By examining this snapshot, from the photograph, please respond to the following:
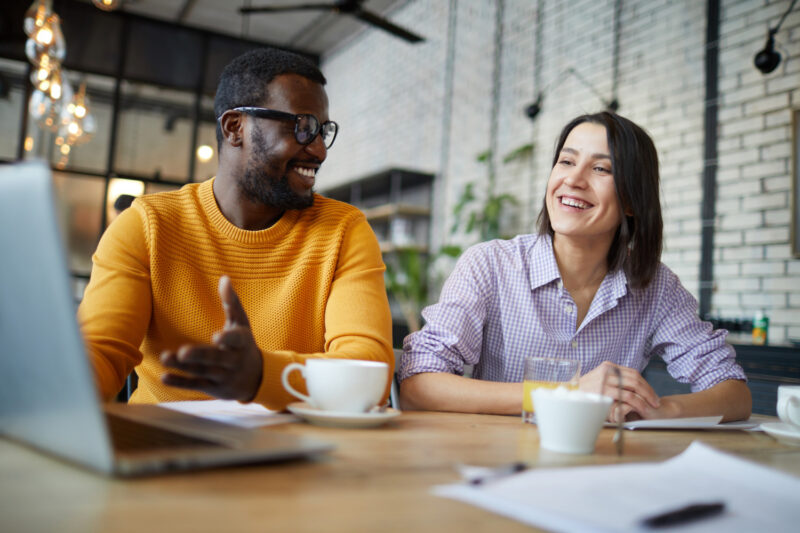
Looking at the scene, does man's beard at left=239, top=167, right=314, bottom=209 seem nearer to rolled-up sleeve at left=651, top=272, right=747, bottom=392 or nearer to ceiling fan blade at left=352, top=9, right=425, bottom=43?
rolled-up sleeve at left=651, top=272, right=747, bottom=392

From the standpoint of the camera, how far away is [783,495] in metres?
0.62

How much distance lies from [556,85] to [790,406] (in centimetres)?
387

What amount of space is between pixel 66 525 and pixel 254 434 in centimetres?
27

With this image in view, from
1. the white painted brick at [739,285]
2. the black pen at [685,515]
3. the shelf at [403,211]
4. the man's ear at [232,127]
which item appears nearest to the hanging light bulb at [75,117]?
the shelf at [403,211]

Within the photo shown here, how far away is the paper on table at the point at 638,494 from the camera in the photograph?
504 mm

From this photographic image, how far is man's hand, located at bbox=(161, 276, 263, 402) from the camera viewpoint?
771mm

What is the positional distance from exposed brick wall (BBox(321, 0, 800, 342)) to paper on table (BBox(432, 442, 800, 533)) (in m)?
2.89

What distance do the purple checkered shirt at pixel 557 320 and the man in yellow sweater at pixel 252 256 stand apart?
0.26 metres


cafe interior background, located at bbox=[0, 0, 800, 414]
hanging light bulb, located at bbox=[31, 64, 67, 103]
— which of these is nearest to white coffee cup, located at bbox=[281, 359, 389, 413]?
cafe interior background, located at bbox=[0, 0, 800, 414]

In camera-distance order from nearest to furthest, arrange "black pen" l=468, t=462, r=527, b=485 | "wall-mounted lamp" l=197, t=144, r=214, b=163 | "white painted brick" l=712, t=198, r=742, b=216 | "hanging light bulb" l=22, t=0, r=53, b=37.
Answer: "black pen" l=468, t=462, r=527, b=485 < "hanging light bulb" l=22, t=0, r=53, b=37 < "white painted brick" l=712, t=198, r=742, b=216 < "wall-mounted lamp" l=197, t=144, r=214, b=163

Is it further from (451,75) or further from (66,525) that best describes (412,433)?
(451,75)

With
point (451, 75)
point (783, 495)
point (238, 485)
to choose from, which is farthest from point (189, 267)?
point (451, 75)

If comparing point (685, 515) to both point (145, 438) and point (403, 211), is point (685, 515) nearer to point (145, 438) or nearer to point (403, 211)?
point (145, 438)

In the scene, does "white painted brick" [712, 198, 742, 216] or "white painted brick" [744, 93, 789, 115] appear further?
"white painted brick" [712, 198, 742, 216]
